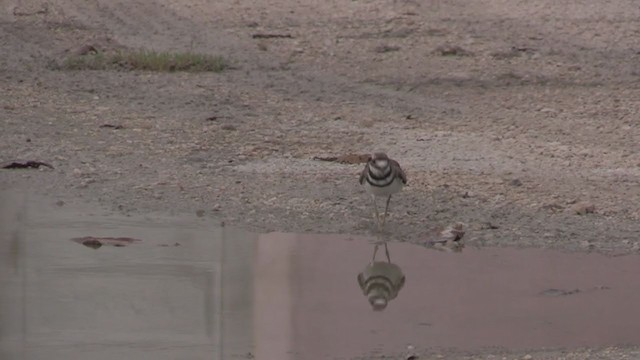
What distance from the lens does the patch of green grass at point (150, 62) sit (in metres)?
15.2

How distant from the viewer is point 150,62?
1534 cm

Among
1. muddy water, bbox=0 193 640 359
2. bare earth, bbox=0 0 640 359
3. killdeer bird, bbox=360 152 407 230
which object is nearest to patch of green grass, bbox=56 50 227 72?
bare earth, bbox=0 0 640 359

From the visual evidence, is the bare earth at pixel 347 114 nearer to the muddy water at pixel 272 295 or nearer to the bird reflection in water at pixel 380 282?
the muddy water at pixel 272 295

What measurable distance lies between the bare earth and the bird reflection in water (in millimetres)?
635

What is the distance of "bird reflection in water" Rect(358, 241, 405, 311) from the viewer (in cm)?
A: 838

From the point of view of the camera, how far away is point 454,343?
7570 millimetres

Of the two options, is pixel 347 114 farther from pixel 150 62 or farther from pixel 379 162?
pixel 379 162

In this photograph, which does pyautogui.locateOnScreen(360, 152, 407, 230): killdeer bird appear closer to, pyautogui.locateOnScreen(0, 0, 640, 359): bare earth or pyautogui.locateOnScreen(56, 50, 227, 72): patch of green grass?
pyautogui.locateOnScreen(0, 0, 640, 359): bare earth

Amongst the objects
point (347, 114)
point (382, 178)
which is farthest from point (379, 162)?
point (347, 114)

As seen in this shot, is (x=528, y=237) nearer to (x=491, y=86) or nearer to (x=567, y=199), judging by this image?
(x=567, y=199)

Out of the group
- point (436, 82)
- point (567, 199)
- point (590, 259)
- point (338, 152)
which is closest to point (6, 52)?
point (436, 82)

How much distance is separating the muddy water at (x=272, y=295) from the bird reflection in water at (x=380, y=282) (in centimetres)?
2

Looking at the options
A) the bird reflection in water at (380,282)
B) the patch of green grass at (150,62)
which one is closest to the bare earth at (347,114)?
the patch of green grass at (150,62)

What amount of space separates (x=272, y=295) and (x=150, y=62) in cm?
735
